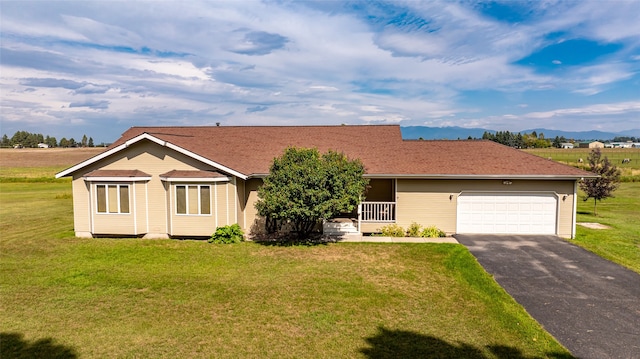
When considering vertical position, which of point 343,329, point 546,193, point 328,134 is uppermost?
point 328,134

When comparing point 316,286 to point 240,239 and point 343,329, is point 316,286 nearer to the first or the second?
point 343,329

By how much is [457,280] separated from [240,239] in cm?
837

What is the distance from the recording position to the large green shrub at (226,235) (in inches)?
595

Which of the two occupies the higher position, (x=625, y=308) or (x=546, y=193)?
(x=546, y=193)

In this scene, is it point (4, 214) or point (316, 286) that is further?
point (4, 214)

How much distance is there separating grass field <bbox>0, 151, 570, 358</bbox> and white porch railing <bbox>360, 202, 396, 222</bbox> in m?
2.05

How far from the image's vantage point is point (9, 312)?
8.72m

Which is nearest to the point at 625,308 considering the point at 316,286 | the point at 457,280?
the point at 457,280

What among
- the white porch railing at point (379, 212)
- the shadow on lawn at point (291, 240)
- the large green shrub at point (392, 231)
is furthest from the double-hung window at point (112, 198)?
the large green shrub at point (392, 231)

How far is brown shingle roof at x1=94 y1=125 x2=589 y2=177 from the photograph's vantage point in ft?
52.3

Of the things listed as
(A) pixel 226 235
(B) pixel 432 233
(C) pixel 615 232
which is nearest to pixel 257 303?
(A) pixel 226 235

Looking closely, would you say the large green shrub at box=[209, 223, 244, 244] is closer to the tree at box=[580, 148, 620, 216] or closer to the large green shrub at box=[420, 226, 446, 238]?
the large green shrub at box=[420, 226, 446, 238]

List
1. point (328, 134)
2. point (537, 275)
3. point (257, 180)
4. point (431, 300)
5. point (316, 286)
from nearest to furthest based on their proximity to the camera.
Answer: point (431, 300)
point (316, 286)
point (537, 275)
point (257, 180)
point (328, 134)

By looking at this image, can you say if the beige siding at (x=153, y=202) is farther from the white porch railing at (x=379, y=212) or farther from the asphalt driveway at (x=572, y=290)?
the asphalt driveway at (x=572, y=290)
